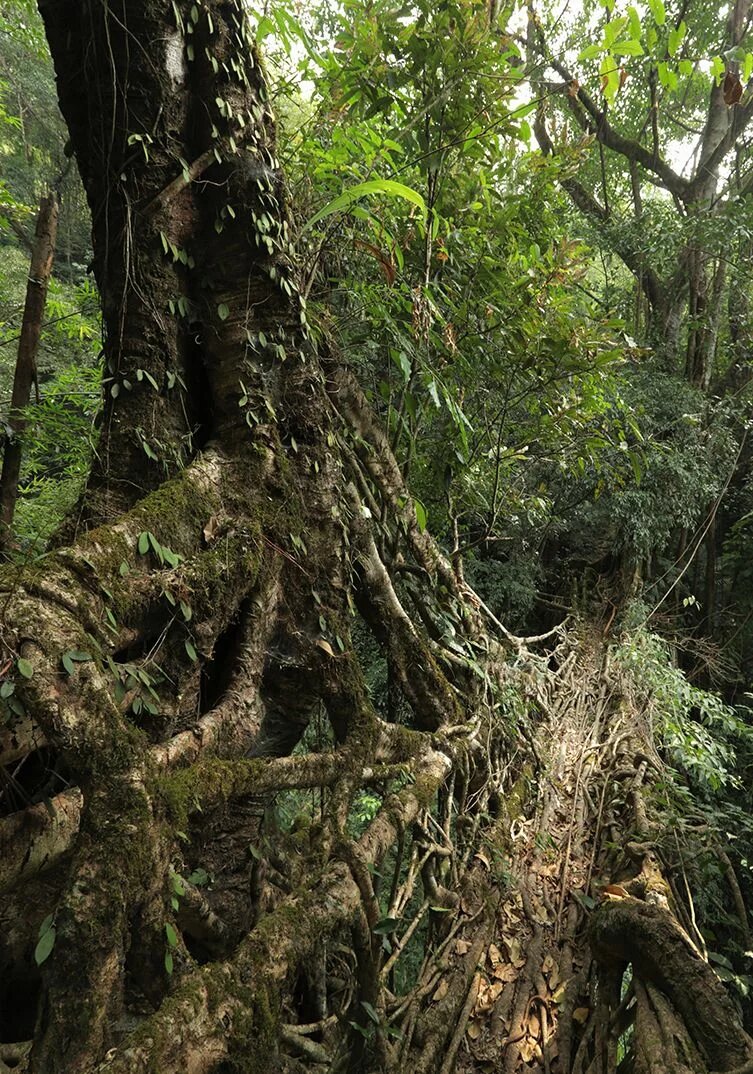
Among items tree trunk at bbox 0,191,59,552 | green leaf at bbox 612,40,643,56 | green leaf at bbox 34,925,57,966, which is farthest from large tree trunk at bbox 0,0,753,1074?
green leaf at bbox 612,40,643,56

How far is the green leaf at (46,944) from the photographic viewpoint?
104 centimetres

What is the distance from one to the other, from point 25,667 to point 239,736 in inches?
29.4

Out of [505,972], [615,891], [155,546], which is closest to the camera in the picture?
[155,546]

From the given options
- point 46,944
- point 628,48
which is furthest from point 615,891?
point 628,48

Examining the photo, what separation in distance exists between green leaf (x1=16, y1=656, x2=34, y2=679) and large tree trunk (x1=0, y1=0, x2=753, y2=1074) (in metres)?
0.01

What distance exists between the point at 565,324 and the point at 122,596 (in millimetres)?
2484

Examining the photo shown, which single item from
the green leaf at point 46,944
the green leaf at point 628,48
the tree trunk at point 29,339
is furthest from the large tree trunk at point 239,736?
the green leaf at point 628,48

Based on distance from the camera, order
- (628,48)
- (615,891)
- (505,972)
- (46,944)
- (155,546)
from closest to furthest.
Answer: (46,944) → (155,546) → (628,48) → (505,972) → (615,891)

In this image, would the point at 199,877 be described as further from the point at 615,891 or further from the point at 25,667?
the point at 615,891

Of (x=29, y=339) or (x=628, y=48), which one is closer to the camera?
(x=628, y=48)

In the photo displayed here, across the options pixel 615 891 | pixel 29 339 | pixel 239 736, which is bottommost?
pixel 615 891

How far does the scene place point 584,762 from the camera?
3998 millimetres

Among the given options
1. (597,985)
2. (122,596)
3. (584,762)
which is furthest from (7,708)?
(584,762)

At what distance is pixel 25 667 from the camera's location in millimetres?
1127
